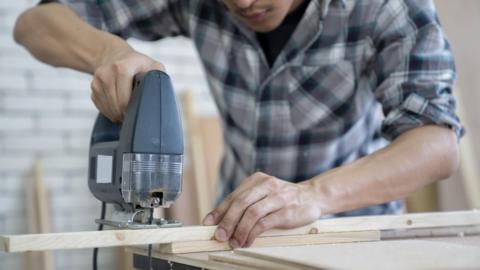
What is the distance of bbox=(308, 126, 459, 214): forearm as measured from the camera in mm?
1623

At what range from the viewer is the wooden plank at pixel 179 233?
48.1 inches

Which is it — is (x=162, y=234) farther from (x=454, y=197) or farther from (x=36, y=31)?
(x=454, y=197)

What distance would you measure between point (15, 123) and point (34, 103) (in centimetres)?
13

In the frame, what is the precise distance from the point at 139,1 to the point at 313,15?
1.62 ft

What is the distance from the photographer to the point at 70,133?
3.51m

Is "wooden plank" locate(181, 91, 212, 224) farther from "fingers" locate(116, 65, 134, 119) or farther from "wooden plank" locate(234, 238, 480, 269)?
"wooden plank" locate(234, 238, 480, 269)

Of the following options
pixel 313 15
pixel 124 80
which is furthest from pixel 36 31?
pixel 313 15

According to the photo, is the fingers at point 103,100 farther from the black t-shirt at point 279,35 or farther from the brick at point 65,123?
the brick at point 65,123

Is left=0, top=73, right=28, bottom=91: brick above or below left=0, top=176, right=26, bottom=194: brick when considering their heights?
above

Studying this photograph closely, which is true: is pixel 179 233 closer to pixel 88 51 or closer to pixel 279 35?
pixel 88 51

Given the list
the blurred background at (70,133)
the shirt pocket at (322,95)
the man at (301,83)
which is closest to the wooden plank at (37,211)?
the blurred background at (70,133)

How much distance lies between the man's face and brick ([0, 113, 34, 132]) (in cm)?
184

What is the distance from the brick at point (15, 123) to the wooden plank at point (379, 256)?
236 cm

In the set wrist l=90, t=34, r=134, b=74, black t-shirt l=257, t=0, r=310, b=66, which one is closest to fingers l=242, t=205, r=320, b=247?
wrist l=90, t=34, r=134, b=74
